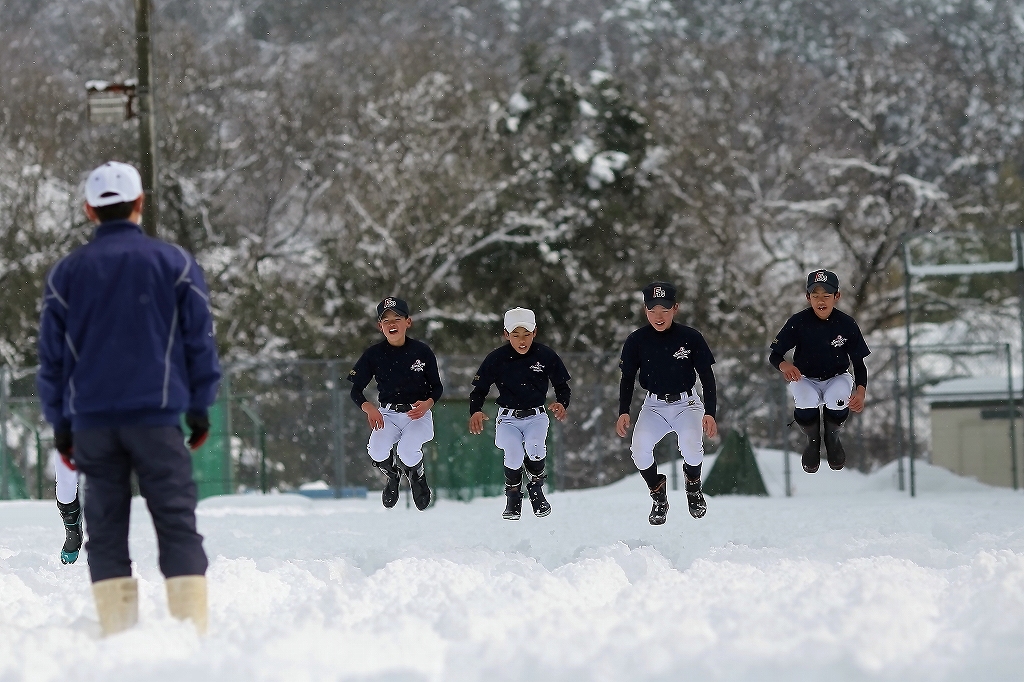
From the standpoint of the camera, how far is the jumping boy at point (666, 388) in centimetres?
1069

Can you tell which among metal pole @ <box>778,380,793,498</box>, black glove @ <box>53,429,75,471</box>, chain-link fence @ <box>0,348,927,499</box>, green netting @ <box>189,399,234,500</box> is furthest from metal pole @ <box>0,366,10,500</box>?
black glove @ <box>53,429,75,471</box>

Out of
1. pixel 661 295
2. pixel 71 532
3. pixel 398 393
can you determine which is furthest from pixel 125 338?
pixel 398 393

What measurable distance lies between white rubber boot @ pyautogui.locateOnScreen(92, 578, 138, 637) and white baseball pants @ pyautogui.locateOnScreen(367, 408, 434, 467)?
6328 millimetres

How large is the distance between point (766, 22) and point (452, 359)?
170 feet

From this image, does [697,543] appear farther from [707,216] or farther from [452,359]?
[707,216]

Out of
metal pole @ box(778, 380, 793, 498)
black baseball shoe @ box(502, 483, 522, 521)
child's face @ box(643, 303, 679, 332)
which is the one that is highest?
child's face @ box(643, 303, 679, 332)

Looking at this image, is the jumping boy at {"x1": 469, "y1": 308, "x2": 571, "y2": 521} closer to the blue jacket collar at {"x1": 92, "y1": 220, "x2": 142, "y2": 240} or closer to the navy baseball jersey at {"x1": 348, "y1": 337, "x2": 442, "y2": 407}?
the navy baseball jersey at {"x1": 348, "y1": 337, "x2": 442, "y2": 407}

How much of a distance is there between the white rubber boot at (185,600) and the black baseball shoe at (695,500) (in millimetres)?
5493

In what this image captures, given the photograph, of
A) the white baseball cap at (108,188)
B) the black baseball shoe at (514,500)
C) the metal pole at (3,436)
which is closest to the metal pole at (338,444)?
the metal pole at (3,436)

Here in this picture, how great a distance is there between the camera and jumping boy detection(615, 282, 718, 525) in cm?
1069

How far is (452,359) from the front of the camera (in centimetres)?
2200

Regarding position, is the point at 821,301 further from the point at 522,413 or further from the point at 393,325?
the point at 393,325

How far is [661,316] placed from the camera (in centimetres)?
1059

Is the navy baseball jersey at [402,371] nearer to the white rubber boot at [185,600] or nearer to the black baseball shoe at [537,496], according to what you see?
the black baseball shoe at [537,496]
